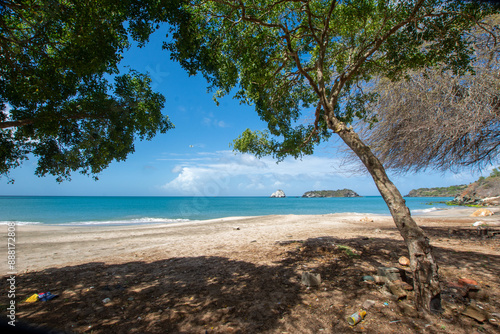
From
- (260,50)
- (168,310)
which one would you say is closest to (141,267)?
(168,310)

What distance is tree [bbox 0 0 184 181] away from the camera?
4469 millimetres

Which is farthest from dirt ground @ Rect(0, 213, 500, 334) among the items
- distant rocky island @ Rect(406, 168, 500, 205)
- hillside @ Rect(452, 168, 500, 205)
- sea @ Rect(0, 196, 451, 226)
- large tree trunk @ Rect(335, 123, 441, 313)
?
hillside @ Rect(452, 168, 500, 205)

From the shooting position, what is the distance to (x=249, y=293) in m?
4.04

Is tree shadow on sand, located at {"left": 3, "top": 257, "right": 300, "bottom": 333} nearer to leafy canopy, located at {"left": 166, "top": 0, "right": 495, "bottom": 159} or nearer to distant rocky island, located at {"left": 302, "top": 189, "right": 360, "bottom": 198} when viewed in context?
leafy canopy, located at {"left": 166, "top": 0, "right": 495, "bottom": 159}

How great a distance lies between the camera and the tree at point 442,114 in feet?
24.9

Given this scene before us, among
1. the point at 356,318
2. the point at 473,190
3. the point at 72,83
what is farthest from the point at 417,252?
the point at 473,190

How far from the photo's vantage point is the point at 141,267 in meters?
5.90

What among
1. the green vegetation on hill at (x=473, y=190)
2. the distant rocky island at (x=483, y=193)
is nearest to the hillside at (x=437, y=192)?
the green vegetation on hill at (x=473, y=190)

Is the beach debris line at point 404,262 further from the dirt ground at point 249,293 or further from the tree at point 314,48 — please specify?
the tree at point 314,48

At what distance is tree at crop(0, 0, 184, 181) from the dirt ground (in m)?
2.81

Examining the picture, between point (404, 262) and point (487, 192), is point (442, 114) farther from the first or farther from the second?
point (487, 192)

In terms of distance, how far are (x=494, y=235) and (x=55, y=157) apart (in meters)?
13.9

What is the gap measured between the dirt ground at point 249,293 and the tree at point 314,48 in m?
1.44

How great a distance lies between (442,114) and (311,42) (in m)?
5.72
